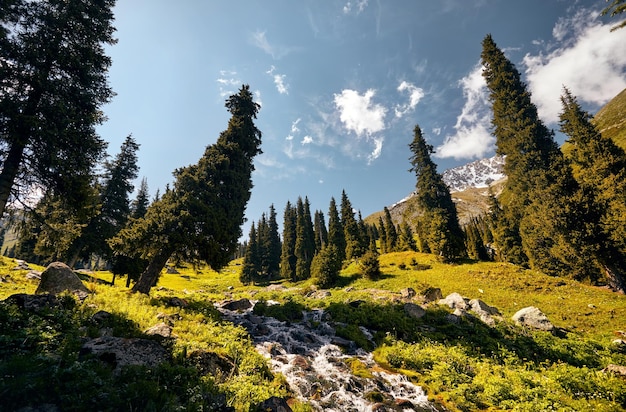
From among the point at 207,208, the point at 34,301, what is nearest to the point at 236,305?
the point at 207,208

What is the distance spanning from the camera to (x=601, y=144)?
1044 inches

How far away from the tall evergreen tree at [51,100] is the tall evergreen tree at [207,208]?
457 centimetres

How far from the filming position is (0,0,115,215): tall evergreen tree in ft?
37.2

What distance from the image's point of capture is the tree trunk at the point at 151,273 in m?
16.8

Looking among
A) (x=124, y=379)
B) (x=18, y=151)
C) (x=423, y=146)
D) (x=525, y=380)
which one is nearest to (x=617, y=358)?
(x=525, y=380)

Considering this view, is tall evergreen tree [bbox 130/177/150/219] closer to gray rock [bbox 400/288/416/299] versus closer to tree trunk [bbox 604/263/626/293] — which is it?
gray rock [bbox 400/288/416/299]

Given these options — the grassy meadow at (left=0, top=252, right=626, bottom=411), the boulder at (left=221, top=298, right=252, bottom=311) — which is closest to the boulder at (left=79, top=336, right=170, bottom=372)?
the grassy meadow at (left=0, top=252, right=626, bottom=411)

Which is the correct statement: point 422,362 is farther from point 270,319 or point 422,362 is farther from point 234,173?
point 234,173

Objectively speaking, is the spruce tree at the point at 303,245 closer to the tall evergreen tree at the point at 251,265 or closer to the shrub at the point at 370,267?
the tall evergreen tree at the point at 251,265

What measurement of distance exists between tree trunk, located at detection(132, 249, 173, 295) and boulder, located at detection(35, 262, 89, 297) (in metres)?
3.43

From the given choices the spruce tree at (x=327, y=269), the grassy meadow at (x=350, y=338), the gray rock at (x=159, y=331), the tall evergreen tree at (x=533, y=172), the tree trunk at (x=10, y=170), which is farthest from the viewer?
the spruce tree at (x=327, y=269)

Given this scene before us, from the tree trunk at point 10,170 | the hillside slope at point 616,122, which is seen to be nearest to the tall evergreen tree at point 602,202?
the tree trunk at point 10,170

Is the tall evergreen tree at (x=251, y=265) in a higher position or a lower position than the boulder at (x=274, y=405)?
higher

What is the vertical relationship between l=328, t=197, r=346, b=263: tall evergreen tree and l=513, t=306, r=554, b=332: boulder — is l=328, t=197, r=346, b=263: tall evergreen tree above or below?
above
